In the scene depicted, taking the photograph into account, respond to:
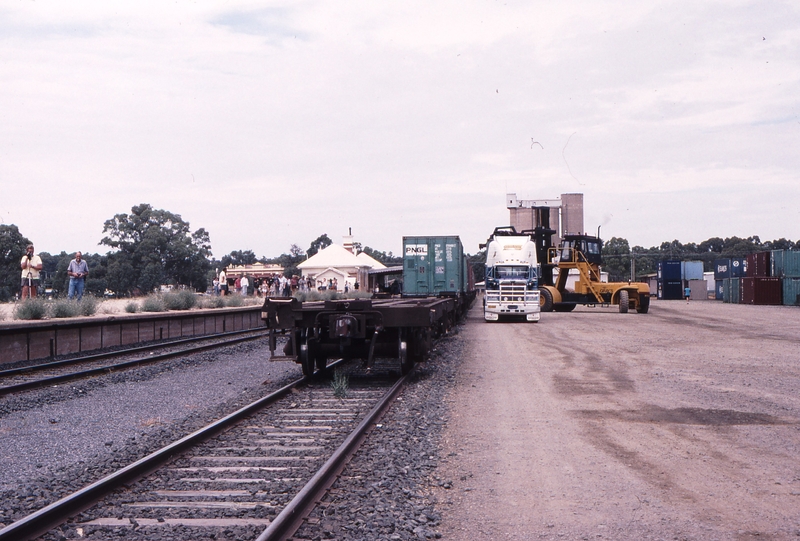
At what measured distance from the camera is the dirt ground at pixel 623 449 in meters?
5.05

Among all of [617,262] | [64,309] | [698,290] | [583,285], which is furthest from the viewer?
[617,262]

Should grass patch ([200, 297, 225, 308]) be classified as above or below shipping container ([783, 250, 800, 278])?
below

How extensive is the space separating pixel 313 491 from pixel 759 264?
55.5 metres

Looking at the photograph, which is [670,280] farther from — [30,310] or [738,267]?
[30,310]

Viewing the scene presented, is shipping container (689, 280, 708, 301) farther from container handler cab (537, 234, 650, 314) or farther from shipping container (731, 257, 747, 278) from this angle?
container handler cab (537, 234, 650, 314)

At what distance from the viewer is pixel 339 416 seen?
885 cm

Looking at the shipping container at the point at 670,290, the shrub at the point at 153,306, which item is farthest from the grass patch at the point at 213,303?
the shipping container at the point at 670,290

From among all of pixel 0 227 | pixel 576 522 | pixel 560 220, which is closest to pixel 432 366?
pixel 576 522

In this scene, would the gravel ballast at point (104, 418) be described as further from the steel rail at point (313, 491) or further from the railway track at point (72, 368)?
the steel rail at point (313, 491)

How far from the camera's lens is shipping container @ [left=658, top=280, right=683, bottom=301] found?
69.2 meters

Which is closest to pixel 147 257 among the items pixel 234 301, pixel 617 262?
pixel 234 301

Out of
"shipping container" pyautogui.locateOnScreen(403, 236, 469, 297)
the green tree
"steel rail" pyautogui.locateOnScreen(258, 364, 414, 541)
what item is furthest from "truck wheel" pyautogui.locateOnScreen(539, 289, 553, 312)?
the green tree

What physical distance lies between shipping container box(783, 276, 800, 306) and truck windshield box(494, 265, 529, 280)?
3020cm

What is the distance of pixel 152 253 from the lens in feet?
228
